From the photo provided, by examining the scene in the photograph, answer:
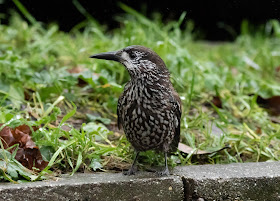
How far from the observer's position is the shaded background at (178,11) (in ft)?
22.0

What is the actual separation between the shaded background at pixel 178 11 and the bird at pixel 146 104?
305 centimetres

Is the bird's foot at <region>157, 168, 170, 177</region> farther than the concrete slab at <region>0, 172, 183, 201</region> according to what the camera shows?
Yes

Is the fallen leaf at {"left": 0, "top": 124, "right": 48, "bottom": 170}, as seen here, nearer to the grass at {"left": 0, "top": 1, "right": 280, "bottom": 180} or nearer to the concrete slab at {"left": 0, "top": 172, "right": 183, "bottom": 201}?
the grass at {"left": 0, "top": 1, "right": 280, "bottom": 180}

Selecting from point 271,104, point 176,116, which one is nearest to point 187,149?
point 176,116

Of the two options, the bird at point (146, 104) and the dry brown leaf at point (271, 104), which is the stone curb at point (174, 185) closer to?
the bird at point (146, 104)

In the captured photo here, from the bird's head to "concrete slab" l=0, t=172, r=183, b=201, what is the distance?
0.68 m

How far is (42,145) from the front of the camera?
2.96 m

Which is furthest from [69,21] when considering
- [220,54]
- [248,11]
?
[248,11]

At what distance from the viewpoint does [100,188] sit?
2660 mm

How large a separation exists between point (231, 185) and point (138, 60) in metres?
1.00

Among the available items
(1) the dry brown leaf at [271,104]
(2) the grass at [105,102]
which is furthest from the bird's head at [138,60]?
(1) the dry brown leaf at [271,104]

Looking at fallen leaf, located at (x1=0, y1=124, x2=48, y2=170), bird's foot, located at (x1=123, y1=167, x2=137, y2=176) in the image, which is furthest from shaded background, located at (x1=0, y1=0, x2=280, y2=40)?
fallen leaf, located at (x1=0, y1=124, x2=48, y2=170)

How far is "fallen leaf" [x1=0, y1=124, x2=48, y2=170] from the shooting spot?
2824 mm

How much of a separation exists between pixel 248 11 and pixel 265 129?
13.4 feet
